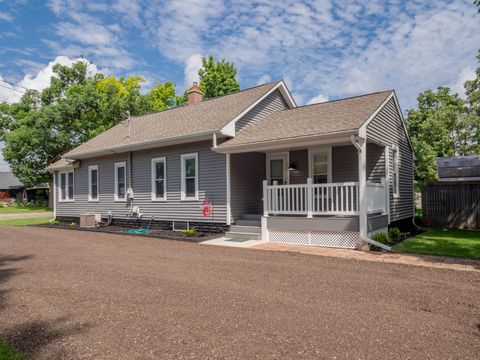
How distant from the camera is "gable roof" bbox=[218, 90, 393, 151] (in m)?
9.80

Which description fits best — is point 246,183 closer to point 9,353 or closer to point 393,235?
point 393,235

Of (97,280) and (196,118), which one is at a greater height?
(196,118)

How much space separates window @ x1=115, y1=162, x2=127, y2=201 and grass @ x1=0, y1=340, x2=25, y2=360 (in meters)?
12.1

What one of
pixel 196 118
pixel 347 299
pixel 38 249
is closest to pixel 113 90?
pixel 196 118

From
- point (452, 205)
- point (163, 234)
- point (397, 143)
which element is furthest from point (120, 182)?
point (452, 205)

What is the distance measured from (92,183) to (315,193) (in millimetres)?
11227

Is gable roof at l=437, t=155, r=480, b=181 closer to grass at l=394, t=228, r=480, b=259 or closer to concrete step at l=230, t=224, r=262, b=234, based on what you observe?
grass at l=394, t=228, r=480, b=259

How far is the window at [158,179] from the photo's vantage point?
1367 cm

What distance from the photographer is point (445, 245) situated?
968 cm

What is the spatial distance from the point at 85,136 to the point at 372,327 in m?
32.2

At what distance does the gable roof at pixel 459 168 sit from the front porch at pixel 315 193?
5430mm

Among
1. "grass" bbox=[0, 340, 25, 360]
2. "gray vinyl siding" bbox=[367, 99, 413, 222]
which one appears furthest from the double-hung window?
"grass" bbox=[0, 340, 25, 360]

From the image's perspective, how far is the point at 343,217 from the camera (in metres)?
9.50

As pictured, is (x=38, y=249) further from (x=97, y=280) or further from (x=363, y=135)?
(x=363, y=135)
